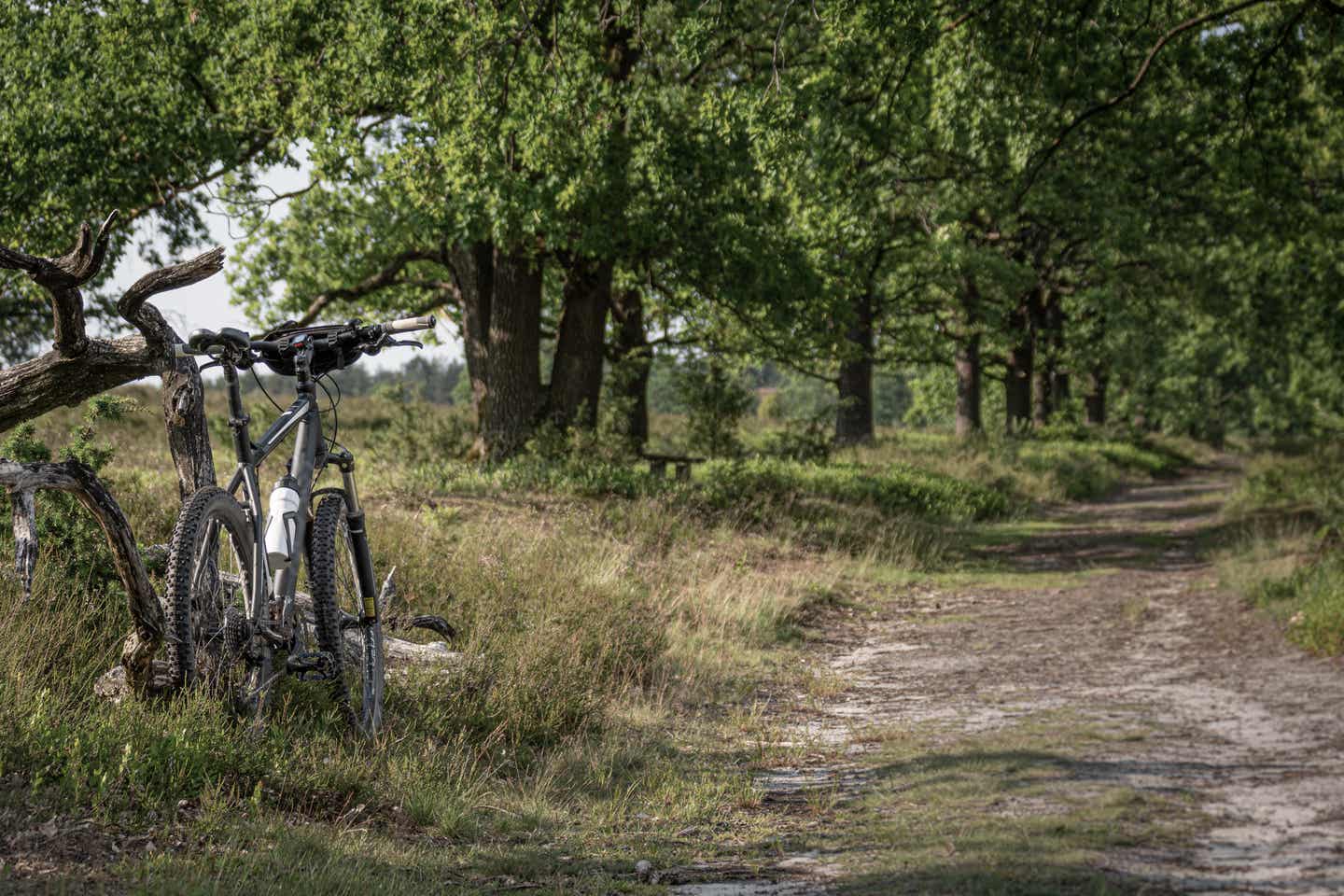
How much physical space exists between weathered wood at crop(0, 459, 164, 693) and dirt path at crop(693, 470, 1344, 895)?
9.71 ft

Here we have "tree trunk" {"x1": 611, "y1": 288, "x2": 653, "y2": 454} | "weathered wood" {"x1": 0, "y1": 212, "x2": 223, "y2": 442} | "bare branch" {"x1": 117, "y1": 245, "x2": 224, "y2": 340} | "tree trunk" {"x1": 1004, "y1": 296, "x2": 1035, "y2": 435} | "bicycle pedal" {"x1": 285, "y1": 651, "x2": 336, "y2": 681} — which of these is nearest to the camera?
"weathered wood" {"x1": 0, "y1": 212, "x2": 223, "y2": 442}

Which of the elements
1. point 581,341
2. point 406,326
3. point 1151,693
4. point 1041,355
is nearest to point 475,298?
point 581,341

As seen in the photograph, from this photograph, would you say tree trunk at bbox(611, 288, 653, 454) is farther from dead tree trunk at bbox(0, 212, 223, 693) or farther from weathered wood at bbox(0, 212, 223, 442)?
weathered wood at bbox(0, 212, 223, 442)

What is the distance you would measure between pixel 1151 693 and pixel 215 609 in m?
6.35

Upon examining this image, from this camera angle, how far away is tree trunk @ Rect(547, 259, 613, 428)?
1736cm

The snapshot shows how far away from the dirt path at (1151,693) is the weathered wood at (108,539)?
9.71ft

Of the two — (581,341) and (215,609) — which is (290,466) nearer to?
(215,609)

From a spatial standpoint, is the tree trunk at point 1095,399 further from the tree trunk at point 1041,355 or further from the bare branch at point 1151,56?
the bare branch at point 1151,56

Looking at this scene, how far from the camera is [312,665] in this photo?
5.44 meters

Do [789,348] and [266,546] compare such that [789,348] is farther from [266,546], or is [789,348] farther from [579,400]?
[266,546]

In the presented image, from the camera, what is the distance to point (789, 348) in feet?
65.1

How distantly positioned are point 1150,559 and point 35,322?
1658 cm

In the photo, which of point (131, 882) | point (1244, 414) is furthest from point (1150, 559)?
point (1244, 414)

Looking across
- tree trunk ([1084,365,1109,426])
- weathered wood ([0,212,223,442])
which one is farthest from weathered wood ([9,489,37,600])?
tree trunk ([1084,365,1109,426])
